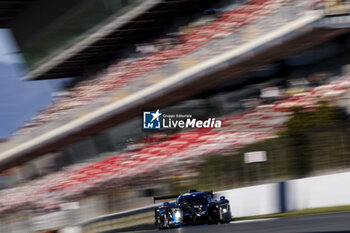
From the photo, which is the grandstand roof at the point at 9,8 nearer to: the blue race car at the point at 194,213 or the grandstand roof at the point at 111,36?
the grandstand roof at the point at 111,36

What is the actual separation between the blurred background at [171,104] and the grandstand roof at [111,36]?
52 mm

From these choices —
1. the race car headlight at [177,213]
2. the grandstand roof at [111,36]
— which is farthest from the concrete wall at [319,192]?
Answer: the grandstand roof at [111,36]

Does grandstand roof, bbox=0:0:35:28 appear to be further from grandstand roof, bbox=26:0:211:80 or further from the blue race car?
the blue race car

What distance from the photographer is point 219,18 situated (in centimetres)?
1838

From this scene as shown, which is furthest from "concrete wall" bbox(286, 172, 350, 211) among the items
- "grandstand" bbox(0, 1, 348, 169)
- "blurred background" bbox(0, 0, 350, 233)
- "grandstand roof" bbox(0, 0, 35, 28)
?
"grandstand roof" bbox(0, 0, 35, 28)

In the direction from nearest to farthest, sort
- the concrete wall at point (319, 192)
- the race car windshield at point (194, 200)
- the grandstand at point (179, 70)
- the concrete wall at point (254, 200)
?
1. the race car windshield at point (194, 200)
2. the concrete wall at point (319, 192)
3. the concrete wall at point (254, 200)
4. the grandstand at point (179, 70)

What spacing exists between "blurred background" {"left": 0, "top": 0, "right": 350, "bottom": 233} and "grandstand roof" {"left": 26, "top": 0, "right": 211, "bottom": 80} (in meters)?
0.05

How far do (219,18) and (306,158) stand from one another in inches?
270

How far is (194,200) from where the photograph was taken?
36.7 ft

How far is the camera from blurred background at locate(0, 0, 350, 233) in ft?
45.9

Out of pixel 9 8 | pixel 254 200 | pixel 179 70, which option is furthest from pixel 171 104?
pixel 9 8

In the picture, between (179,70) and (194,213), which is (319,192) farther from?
(179,70)

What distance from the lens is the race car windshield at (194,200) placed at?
1114 centimetres

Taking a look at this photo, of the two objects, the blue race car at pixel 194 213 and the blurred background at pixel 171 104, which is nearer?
the blue race car at pixel 194 213
